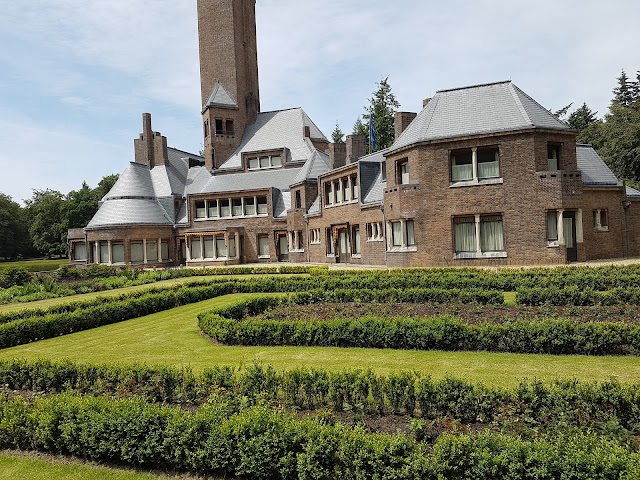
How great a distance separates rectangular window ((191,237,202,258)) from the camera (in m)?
49.3

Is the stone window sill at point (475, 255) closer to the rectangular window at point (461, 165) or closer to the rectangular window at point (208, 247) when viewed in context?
the rectangular window at point (461, 165)

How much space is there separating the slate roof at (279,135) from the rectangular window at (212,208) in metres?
5.66

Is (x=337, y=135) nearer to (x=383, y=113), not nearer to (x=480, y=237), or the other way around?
(x=383, y=113)

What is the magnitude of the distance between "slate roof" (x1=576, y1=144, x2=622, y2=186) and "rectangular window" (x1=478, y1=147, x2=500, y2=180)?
21.1 ft

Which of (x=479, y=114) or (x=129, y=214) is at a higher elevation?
(x=479, y=114)

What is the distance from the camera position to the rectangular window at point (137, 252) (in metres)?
49.5

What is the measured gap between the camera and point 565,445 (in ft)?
16.8

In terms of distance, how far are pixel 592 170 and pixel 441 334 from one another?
86.1ft

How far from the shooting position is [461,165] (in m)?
29.5

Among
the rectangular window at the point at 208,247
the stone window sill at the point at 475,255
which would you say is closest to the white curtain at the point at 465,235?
the stone window sill at the point at 475,255

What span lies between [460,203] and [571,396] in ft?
77.4

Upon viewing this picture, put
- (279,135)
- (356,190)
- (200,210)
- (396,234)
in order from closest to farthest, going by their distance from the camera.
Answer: (396,234)
(356,190)
(200,210)
(279,135)

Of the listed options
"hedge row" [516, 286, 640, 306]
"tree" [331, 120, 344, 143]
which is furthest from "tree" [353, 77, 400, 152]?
"hedge row" [516, 286, 640, 306]

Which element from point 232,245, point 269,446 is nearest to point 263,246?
point 232,245
